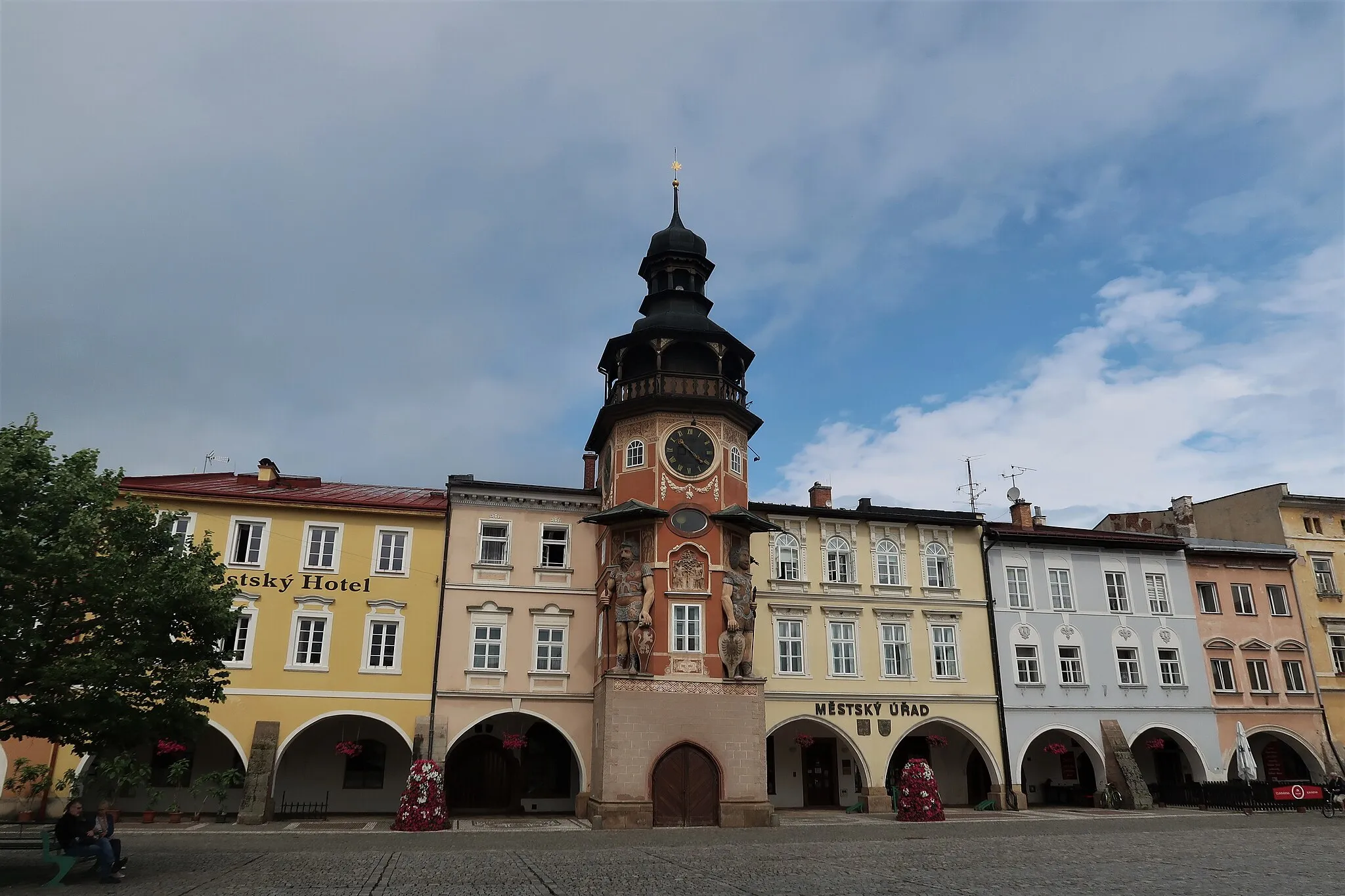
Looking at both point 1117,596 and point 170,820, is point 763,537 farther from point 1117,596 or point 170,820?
point 170,820

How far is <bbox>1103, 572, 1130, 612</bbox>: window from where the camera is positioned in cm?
3556

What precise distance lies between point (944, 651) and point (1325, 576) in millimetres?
18979

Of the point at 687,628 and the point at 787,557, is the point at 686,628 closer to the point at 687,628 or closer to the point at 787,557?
the point at 687,628

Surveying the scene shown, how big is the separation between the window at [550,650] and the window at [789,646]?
7656mm

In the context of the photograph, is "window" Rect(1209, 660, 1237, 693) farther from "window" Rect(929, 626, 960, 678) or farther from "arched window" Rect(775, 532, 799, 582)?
"arched window" Rect(775, 532, 799, 582)

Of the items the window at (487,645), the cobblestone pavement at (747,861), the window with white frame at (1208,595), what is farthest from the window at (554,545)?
the window with white frame at (1208,595)

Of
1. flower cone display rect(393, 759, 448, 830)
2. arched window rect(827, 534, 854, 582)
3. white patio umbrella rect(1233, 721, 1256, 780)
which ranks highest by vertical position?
arched window rect(827, 534, 854, 582)

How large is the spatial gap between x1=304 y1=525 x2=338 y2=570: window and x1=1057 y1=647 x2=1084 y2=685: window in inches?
1066

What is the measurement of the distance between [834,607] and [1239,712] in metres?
17.2

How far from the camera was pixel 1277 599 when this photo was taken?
37.7m

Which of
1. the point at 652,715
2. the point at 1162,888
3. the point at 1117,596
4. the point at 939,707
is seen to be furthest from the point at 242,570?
the point at 1117,596

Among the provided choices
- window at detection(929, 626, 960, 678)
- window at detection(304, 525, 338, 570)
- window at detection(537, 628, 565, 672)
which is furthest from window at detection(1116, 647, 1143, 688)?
window at detection(304, 525, 338, 570)

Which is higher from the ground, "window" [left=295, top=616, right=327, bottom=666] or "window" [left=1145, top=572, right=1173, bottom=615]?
"window" [left=1145, top=572, right=1173, bottom=615]

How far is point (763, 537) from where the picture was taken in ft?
109
